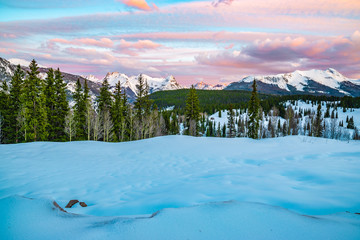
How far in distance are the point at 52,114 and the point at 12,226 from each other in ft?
106

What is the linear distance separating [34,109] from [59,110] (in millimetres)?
4051

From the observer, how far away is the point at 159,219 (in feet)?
10.5

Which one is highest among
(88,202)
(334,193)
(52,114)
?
(52,114)

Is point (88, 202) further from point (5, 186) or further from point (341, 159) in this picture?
point (341, 159)

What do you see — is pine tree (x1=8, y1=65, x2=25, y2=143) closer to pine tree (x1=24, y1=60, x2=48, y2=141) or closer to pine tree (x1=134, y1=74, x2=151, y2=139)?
pine tree (x1=24, y1=60, x2=48, y2=141)

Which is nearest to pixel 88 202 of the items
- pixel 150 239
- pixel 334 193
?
pixel 150 239

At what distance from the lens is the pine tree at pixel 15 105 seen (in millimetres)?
28234

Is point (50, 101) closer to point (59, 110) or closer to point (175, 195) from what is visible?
point (59, 110)

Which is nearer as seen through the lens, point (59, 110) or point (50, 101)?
point (50, 101)

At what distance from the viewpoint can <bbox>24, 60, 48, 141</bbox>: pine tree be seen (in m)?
26.2

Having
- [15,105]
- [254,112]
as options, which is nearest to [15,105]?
[15,105]

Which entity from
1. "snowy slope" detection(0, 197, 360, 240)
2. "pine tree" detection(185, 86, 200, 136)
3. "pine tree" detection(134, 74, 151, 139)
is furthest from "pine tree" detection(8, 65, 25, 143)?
"snowy slope" detection(0, 197, 360, 240)

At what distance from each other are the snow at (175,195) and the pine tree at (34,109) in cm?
1705

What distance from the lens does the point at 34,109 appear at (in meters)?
26.6
